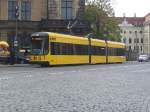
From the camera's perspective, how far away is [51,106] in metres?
15.1

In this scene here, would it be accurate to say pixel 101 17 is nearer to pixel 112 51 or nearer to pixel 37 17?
pixel 37 17

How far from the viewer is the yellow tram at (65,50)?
53250 millimetres

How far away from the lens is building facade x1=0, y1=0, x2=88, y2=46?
255 feet

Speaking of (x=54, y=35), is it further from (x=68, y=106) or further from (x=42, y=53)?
(x=68, y=106)

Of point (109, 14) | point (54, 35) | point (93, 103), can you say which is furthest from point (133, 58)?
point (93, 103)

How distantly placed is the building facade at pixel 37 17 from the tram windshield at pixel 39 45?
22.7 meters

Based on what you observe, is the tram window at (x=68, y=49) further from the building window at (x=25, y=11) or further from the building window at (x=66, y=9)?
the building window at (x=25, y=11)

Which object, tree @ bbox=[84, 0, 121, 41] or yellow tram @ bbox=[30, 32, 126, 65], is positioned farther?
tree @ bbox=[84, 0, 121, 41]

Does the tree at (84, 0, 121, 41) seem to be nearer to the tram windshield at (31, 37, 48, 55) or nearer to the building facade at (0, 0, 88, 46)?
the building facade at (0, 0, 88, 46)

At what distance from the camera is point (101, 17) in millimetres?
96375

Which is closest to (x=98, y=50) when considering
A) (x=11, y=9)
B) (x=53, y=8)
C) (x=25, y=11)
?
(x=53, y=8)

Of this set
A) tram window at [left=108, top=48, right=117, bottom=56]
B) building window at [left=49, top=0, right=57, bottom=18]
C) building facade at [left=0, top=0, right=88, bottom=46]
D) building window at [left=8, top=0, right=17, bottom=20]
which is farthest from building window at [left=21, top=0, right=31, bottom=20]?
tram window at [left=108, top=48, right=117, bottom=56]

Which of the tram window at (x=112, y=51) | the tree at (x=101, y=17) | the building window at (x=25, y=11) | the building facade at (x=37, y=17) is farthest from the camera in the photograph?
the tree at (x=101, y=17)

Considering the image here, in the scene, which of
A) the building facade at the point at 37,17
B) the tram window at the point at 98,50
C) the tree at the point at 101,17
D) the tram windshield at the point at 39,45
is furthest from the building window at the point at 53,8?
the tram windshield at the point at 39,45
